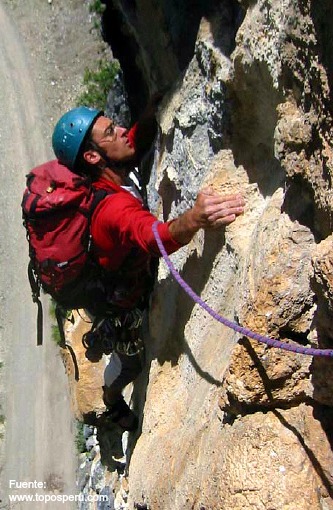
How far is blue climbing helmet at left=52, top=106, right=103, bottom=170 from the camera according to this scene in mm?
4004

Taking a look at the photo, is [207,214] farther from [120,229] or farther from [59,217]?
[59,217]

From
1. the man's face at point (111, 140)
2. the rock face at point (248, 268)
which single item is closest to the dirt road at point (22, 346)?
the rock face at point (248, 268)

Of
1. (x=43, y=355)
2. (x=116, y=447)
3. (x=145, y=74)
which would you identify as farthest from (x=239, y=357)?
(x=43, y=355)

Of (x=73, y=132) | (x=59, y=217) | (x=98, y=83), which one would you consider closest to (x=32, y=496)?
(x=98, y=83)

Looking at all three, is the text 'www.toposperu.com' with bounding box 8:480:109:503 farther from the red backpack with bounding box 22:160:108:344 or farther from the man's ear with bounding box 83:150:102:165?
the man's ear with bounding box 83:150:102:165

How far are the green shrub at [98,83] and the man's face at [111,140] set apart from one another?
7.02 metres

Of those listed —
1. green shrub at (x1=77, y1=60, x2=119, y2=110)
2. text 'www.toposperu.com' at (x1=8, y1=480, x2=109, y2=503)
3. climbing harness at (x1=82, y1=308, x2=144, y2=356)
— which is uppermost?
green shrub at (x1=77, y1=60, x2=119, y2=110)

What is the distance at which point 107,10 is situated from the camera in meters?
6.76

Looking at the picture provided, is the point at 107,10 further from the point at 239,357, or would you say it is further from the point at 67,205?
the point at 239,357

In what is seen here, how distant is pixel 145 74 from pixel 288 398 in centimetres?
380

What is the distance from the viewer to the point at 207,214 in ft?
11.3

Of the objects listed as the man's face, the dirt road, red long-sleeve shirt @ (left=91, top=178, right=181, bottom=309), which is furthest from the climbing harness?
the dirt road

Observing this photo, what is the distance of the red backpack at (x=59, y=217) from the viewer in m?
3.96

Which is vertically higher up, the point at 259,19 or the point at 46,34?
the point at 46,34
